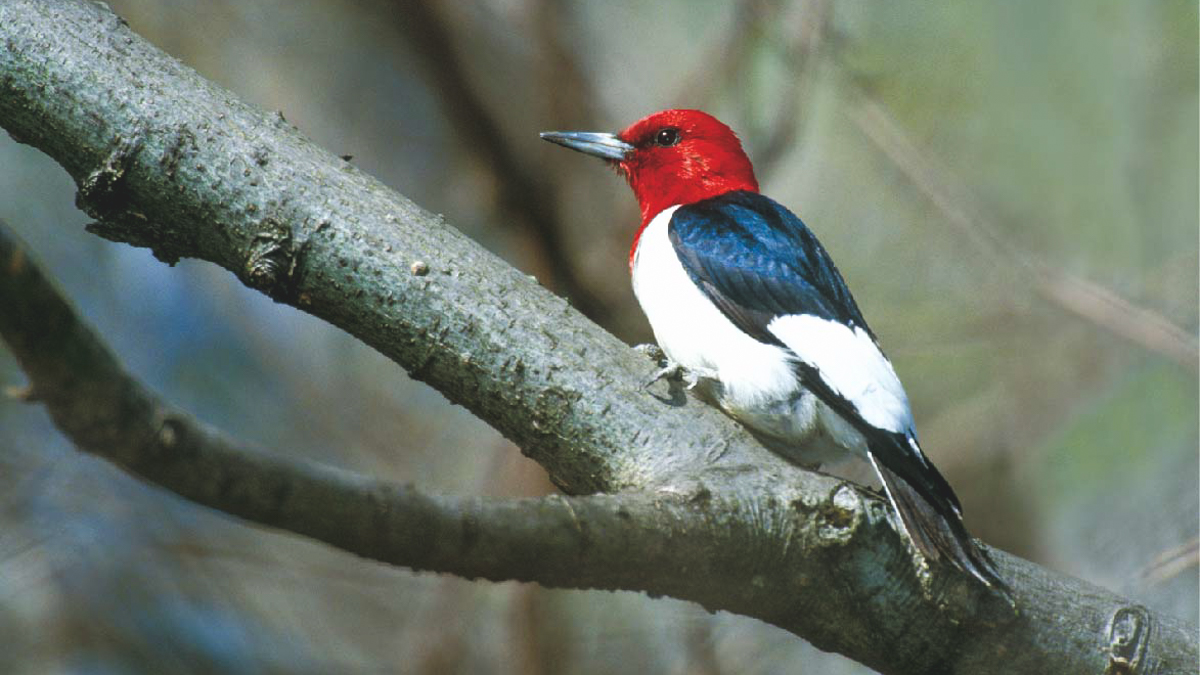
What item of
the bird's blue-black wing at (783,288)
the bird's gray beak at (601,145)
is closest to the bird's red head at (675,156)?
the bird's gray beak at (601,145)

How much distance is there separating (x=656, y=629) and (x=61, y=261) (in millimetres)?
3238

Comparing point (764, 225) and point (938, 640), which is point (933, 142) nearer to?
point (764, 225)

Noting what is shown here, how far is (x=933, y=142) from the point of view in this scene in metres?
5.52

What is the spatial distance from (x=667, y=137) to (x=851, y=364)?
4.64 ft

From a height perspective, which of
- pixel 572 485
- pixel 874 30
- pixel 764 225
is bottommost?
pixel 572 485

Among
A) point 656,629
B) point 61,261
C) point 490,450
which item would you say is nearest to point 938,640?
point 656,629

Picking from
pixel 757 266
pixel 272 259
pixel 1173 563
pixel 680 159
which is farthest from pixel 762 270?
pixel 272 259

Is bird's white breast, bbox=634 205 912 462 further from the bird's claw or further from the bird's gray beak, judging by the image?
the bird's gray beak

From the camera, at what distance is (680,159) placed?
374cm

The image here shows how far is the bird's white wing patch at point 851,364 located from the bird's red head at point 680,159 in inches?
40.5

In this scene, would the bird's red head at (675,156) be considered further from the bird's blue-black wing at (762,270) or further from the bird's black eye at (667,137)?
the bird's blue-black wing at (762,270)

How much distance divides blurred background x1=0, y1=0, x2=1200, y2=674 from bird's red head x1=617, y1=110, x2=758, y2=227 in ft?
2.05

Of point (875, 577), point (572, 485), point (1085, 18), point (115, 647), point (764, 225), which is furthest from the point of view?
point (1085, 18)

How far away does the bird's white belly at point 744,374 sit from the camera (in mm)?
2486
